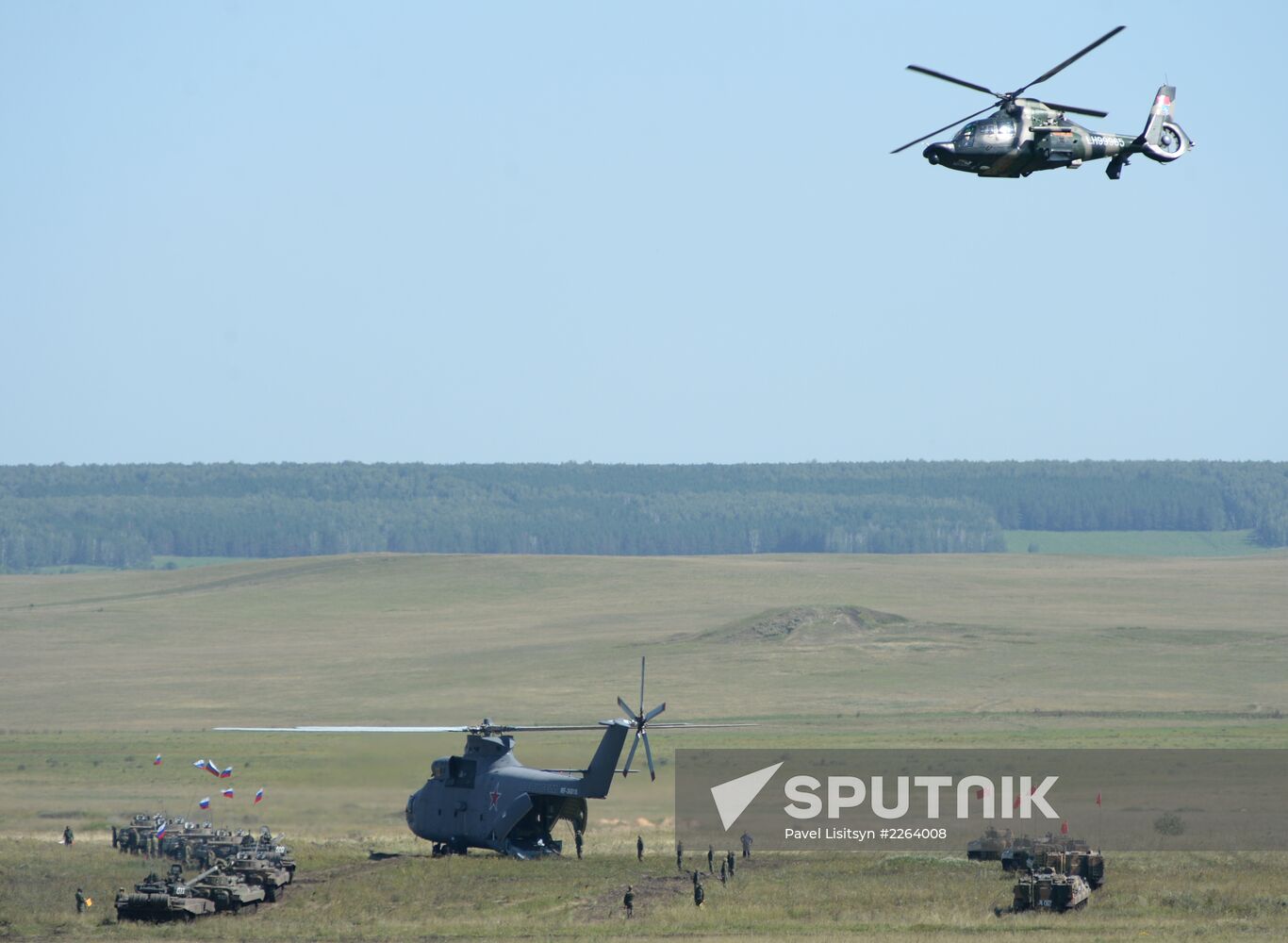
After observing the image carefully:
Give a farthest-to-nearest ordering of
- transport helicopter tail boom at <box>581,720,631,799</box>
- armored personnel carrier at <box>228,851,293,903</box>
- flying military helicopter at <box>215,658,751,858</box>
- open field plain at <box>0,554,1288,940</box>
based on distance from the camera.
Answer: flying military helicopter at <box>215,658,751,858</box> < transport helicopter tail boom at <box>581,720,631,799</box> < armored personnel carrier at <box>228,851,293,903</box> < open field plain at <box>0,554,1288,940</box>

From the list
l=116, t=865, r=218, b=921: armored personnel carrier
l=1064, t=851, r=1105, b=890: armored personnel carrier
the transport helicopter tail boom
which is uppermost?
the transport helicopter tail boom

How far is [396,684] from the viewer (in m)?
114

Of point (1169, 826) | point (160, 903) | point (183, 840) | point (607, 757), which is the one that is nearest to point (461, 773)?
point (607, 757)

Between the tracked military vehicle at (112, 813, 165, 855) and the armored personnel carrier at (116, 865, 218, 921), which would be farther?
the tracked military vehicle at (112, 813, 165, 855)

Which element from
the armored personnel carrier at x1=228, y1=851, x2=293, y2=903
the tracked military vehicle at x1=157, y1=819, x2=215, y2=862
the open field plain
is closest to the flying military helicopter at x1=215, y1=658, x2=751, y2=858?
the open field plain

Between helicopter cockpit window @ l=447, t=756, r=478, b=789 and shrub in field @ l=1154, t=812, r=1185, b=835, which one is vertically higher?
helicopter cockpit window @ l=447, t=756, r=478, b=789

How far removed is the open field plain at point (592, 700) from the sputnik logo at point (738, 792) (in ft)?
7.46

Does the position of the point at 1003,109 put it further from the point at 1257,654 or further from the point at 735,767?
the point at 1257,654

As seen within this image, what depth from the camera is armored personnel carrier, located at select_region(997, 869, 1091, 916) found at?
136 feet

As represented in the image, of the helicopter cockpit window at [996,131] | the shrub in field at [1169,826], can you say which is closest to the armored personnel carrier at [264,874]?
the helicopter cockpit window at [996,131]

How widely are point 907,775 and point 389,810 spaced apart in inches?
739

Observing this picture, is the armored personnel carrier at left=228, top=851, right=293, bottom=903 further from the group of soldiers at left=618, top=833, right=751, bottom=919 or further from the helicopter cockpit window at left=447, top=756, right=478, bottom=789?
the group of soldiers at left=618, top=833, right=751, bottom=919

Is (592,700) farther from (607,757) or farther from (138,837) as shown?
(607,757)

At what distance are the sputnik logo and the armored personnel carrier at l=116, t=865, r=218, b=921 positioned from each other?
2485cm
